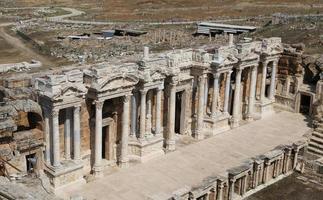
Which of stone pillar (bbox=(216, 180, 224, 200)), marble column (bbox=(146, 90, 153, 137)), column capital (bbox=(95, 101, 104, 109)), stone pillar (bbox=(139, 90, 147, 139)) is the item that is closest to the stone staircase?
stone pillar (bbox=(216, 180, 224, 200))

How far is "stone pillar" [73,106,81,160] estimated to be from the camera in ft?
77.3

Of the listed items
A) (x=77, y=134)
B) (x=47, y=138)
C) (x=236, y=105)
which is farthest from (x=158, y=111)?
(x=236, y=105)

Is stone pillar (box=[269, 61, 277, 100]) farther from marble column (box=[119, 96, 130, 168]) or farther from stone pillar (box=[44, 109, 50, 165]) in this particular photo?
stone pillar (box=[44, 109, 50, 165])

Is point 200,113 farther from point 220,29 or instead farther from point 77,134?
point 220,29

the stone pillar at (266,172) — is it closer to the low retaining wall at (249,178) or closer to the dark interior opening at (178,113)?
the low retaining wall at (249,178)

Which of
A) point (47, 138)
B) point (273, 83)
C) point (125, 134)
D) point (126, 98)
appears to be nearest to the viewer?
point (47, 138)

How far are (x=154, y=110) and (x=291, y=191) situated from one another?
8.93 m

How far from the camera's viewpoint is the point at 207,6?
107438 mm

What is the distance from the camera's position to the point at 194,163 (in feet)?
88.9

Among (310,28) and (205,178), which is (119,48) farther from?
(205,178)

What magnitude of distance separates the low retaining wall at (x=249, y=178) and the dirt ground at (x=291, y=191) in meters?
0.41

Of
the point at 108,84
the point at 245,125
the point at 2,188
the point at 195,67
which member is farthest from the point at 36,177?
the point at 245,125

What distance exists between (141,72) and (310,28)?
132 feet

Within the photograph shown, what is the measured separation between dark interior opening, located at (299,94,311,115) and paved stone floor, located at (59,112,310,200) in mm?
1416
